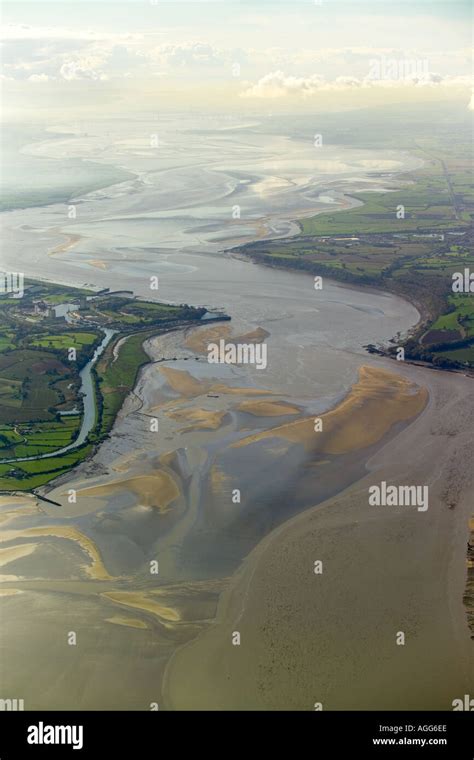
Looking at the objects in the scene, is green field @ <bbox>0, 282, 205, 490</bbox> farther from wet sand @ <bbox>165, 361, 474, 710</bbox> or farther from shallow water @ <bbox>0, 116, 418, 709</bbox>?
wet sand @ <bbox>165, 361, 474, 710</bbox>

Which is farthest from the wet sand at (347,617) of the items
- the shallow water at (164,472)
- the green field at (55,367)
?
the green field at (55,367)

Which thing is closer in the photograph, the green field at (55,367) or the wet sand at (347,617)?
the wet sand at (347,617)

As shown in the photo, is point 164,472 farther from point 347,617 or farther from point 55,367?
point 55,367

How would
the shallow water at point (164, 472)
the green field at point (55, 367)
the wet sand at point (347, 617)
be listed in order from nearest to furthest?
the wet sand at point (347, 617), the shallow water at point (164, 472), the green field at point (55, 367)

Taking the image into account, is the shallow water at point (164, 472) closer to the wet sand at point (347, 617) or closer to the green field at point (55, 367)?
the wet sand at point (347, 617)

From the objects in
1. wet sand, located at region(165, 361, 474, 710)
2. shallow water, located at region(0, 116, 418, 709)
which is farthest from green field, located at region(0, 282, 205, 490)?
wet sand, located at region(165, 361, 474, 710)

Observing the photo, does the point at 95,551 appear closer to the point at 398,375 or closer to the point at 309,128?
the point at 398,375

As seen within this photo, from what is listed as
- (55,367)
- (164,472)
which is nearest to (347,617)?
(164,472)

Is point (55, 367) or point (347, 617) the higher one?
point (55, 367)
